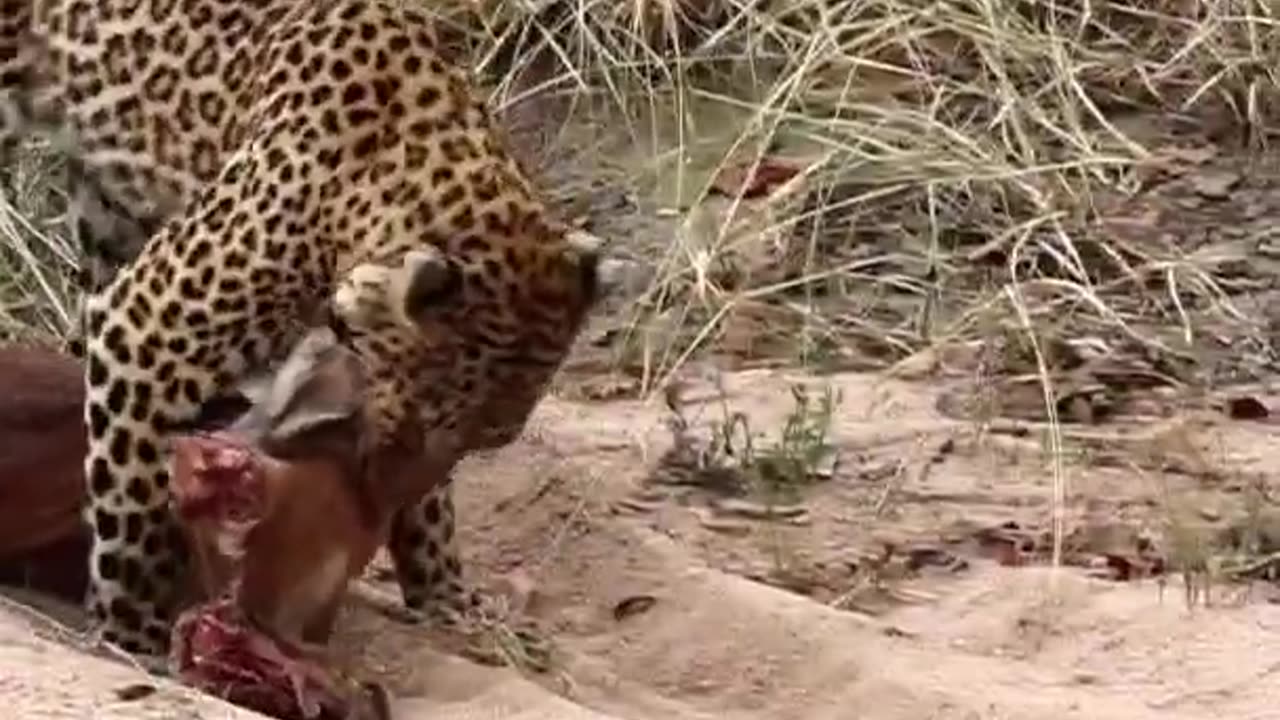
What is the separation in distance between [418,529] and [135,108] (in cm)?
81

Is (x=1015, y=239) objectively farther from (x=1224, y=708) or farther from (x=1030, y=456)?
(x=1224, y=708)

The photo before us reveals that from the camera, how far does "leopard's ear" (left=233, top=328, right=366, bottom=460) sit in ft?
13.4

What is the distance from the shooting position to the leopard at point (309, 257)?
4.21 metres

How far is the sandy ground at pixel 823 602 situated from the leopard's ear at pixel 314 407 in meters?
0.36

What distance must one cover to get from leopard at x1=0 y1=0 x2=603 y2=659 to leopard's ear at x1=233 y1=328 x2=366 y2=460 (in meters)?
0.03

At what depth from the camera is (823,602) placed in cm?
502

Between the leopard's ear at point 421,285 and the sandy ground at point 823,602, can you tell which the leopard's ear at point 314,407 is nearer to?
the leopard's ear at point 421,285

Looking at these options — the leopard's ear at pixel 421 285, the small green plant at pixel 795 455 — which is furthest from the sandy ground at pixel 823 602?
the leopard's ear at pixel 421 285

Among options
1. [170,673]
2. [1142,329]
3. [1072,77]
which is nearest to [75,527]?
[170,673]

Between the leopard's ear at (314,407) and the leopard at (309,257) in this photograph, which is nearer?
the leopard's ear at (314,407)

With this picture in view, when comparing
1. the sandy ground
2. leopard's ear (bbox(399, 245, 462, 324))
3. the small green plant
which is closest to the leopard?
leopard's ear (bbox(399, 245, 462, 324))

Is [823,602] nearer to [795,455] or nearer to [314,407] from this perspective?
[795,455]

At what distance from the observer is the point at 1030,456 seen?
5.81 metres

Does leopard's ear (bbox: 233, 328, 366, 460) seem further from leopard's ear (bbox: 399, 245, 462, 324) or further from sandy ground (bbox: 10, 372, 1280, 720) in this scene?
sandy ground (bbox: 10, 372, 1280, 720)
